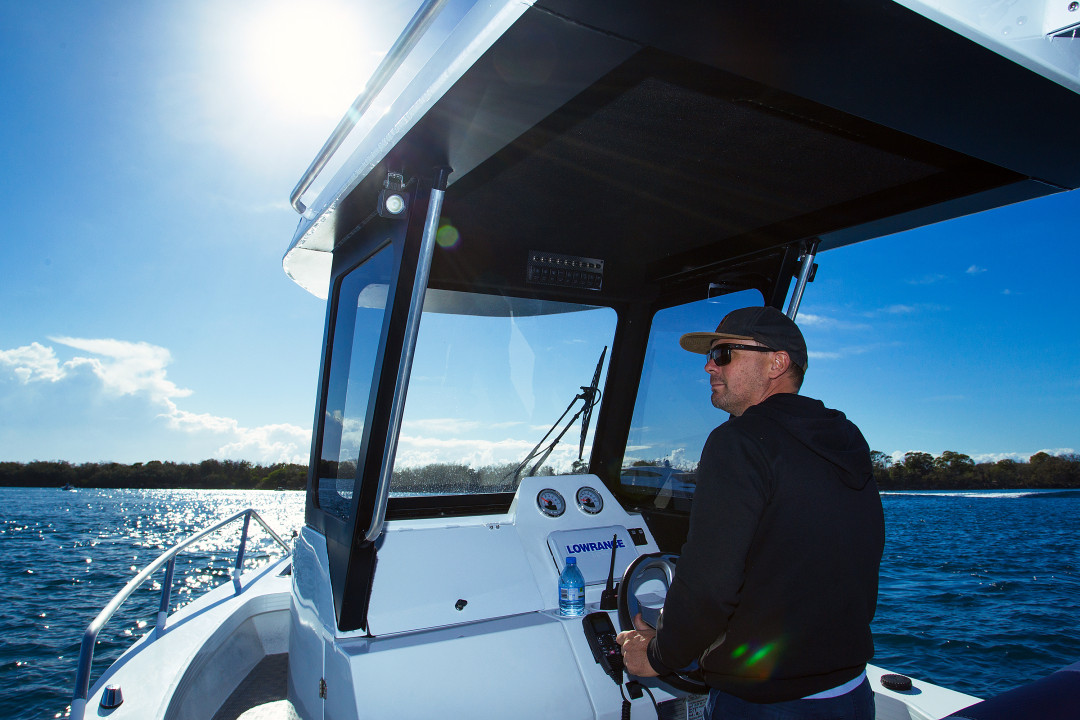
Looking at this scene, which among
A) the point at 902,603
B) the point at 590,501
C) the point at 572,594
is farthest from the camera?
the point at 902,603

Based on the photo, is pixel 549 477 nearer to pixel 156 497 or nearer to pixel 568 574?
pixel 568 574

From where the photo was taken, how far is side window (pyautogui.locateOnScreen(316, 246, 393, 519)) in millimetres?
2258

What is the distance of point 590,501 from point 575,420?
0.47 m

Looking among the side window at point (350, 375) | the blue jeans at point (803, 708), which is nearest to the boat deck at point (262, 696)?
the side window at point (350, 375)

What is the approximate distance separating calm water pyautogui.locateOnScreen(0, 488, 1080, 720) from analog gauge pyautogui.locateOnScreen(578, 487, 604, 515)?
84.9 inches

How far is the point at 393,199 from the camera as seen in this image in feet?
6.06

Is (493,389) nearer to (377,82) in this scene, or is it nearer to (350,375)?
(350,375)

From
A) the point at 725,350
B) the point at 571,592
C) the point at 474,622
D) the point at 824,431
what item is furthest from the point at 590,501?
the point at 824,431

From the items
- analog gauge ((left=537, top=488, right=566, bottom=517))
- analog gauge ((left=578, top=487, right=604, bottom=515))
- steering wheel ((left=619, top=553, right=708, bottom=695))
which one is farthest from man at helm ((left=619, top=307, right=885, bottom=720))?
analog gauge ((left=578, top=487, right=604, bottom=515))

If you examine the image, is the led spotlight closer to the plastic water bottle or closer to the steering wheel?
the steering wheel

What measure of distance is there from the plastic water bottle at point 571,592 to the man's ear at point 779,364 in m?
1.30

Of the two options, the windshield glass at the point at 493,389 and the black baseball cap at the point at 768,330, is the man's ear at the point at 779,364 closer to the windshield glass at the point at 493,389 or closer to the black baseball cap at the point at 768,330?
the black baseball cap at the point at 768,330

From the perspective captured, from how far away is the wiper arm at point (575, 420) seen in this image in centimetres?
306

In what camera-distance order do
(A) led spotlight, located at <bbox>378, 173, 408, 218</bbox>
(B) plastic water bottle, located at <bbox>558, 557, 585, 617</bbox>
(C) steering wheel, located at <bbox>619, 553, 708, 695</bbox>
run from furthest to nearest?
1. (B) plastic water bottle, located at <bbox>558, 557, 585, 617</bbox>
2. (A) led spotlight, located at <bbox>378, 173, 408, 218</bbox>
3. (C) steering wheel, located at <bbox>619, 553, 708, 695</bbox>
